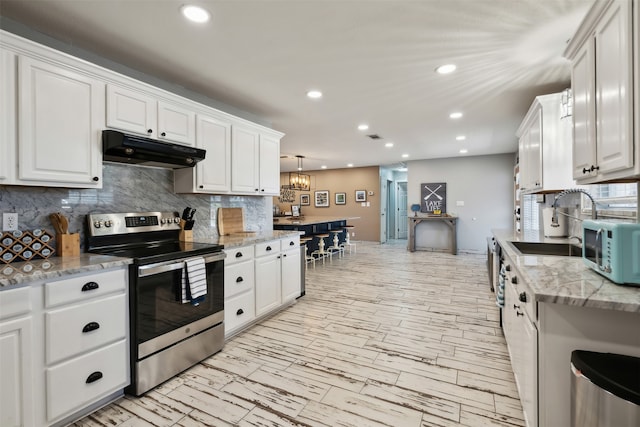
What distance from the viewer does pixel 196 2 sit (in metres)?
1.82

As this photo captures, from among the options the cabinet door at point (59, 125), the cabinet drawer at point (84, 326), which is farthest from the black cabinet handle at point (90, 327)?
the cabinet door at point (59, 125)

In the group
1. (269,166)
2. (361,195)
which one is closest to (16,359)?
(269,166)

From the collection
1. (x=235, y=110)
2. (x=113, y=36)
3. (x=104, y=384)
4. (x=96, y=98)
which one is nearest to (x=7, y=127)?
(x=96, y=98)

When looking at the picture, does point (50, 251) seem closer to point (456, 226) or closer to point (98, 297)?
point (98, 297)

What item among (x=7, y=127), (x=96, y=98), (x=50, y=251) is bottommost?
(x=50, y=251)

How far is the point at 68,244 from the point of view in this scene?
2.13 metres

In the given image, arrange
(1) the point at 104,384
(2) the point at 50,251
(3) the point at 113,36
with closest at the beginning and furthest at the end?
(1) the point at 104,384, (2) the point at 50,251, (3) the point at 113,36

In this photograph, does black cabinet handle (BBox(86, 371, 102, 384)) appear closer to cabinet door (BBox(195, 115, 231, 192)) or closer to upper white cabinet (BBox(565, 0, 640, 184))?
cabinet door (BBox(195, 115, 231, 192))

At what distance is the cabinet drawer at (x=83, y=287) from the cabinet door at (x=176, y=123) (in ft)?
4.07

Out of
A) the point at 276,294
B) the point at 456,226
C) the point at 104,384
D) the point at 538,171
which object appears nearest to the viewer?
the point at 104,384

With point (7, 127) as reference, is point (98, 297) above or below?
below

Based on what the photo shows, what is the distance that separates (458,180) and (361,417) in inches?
286

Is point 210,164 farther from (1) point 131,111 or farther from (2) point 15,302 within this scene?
(2) point 15,302

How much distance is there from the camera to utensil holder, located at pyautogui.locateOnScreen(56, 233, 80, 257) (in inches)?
83.0
